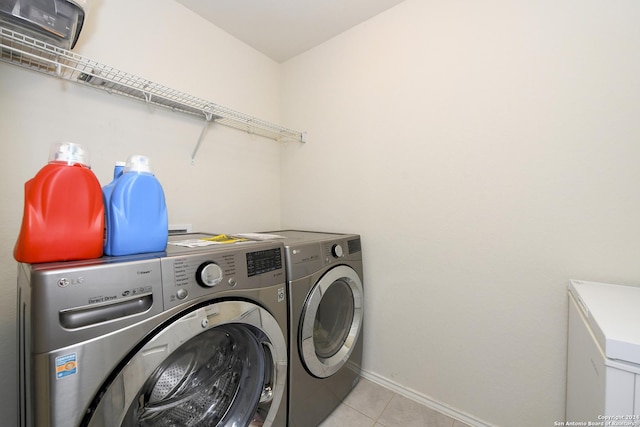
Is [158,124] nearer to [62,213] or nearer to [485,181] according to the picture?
[62,213]

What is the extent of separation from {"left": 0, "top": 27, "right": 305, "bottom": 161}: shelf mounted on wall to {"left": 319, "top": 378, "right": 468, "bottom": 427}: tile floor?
5.86 ft

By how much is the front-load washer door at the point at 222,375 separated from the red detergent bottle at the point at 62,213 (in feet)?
1.19

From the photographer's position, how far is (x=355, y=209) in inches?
69.9

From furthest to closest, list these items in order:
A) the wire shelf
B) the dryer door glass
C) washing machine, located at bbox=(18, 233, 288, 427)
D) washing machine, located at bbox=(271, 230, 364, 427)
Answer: the dryer door glass < washing machine, located at bbox=(271, 230, 364, 427) < the wire shelf < washing machine, located at bbox=(18, 233, 288, 427)

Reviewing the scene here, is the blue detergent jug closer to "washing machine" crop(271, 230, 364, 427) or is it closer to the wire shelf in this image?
"washing machine" crop(271, 230, 364, 427)

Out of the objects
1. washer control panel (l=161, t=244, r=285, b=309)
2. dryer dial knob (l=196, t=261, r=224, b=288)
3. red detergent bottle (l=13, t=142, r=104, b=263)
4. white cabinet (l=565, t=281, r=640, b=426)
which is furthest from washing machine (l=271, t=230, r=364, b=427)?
white cabinet (l=565, t=281, r=640, b=426)

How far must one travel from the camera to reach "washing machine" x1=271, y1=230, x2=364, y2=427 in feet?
3.74

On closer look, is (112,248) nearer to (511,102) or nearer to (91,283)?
(91,283)

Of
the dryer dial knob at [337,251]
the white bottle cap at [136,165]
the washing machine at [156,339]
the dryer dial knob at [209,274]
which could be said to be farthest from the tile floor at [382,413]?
the white bottle cap at [136,165]

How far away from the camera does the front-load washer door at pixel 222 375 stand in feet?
2.82

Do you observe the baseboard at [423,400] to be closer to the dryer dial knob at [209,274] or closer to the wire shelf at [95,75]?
the dryer dial knob at [209,274]

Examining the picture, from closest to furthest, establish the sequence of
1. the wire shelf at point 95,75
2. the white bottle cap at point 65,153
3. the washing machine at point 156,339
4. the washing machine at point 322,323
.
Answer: the washing machine at point 156,339
the white bottle cap at point 65,153
the wire shelf at point 95,75
the washing machine at point 322,323

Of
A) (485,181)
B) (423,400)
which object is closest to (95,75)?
(485,181)

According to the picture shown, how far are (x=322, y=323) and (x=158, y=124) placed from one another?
1.53 m
